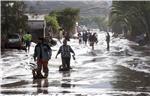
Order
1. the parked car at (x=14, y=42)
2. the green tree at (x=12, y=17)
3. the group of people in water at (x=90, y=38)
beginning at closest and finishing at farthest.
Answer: the parked car at (x=14, y=42) < the group of people in water at (x=90, y=38) < the green tree at (x=12, y=17)

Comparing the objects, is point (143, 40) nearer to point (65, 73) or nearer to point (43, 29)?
point (43, 29)

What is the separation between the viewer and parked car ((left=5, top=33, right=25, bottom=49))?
4238cm

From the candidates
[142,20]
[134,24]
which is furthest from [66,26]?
[142,20]

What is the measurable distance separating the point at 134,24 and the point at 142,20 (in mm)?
9127

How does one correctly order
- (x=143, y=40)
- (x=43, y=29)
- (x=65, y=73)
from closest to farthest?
(x=65, y=73)
(x=143, y=40)
(x=43, y=29)

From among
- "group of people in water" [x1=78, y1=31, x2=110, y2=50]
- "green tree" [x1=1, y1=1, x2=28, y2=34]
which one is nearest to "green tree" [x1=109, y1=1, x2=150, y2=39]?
"group of people in water" [x1=78, y1=31, x2=110, y2=50]

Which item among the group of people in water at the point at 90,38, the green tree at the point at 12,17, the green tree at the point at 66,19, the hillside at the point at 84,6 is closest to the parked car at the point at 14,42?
the green tree at the point at 12,17

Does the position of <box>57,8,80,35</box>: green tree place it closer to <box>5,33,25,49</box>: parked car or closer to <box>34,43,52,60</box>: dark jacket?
<box>5,33,25,49</box>: parked car

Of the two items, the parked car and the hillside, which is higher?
the hillside

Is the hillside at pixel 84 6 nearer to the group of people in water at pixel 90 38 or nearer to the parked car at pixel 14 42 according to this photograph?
the group of people in water at pixel 90 38

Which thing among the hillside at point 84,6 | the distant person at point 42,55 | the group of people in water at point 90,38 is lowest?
the group of people in water at point 90,38

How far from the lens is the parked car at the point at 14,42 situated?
4238 centimetres

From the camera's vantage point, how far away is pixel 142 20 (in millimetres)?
73562

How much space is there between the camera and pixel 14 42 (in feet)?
140
